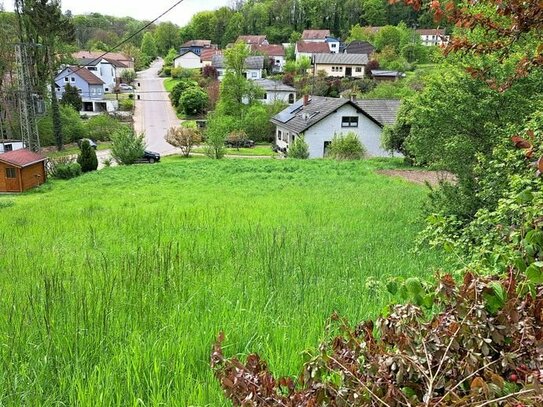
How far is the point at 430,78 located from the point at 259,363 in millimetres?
7808

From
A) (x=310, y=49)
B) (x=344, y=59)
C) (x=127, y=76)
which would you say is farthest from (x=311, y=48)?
(x=127, y=76)

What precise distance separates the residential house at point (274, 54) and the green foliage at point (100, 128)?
3820 centimetres

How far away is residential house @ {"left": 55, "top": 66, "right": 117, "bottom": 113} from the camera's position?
5778 cm

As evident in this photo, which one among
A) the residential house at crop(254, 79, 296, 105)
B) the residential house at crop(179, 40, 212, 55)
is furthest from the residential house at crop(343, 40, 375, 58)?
the residential house at crop(179, 40, 212, 55)

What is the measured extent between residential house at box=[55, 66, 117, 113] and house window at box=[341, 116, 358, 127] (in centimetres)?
3686

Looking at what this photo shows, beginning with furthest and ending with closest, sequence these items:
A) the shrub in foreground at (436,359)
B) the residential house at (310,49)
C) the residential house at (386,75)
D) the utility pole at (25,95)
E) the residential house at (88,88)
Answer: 1. the residential house at (310,49)
2. the residential house at (386,75)
3. the residential house at (88,88)
4. the utility pole at (25,95)
5. the shrub in foreground at (436,359)

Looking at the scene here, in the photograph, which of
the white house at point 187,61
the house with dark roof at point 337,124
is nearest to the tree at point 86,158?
the house with dark roof at point 337,124

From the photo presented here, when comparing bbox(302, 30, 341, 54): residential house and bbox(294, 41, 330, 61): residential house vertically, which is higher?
bbox(302, 30, 341, 54): residential house

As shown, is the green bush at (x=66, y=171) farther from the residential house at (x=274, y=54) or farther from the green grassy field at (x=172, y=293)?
the residential house at (x=274, y=54)

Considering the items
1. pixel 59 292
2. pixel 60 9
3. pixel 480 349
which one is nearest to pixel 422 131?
pixel 59 292

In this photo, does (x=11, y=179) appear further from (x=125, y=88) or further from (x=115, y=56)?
(x=115, y=56)

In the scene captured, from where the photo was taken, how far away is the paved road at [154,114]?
42.2 metres

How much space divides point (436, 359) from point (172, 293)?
2.61m

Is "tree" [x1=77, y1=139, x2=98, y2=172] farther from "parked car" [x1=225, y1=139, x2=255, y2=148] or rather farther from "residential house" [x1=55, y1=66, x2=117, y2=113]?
"residential house" [x1=55, y1=66, x2=117, y2=113]
